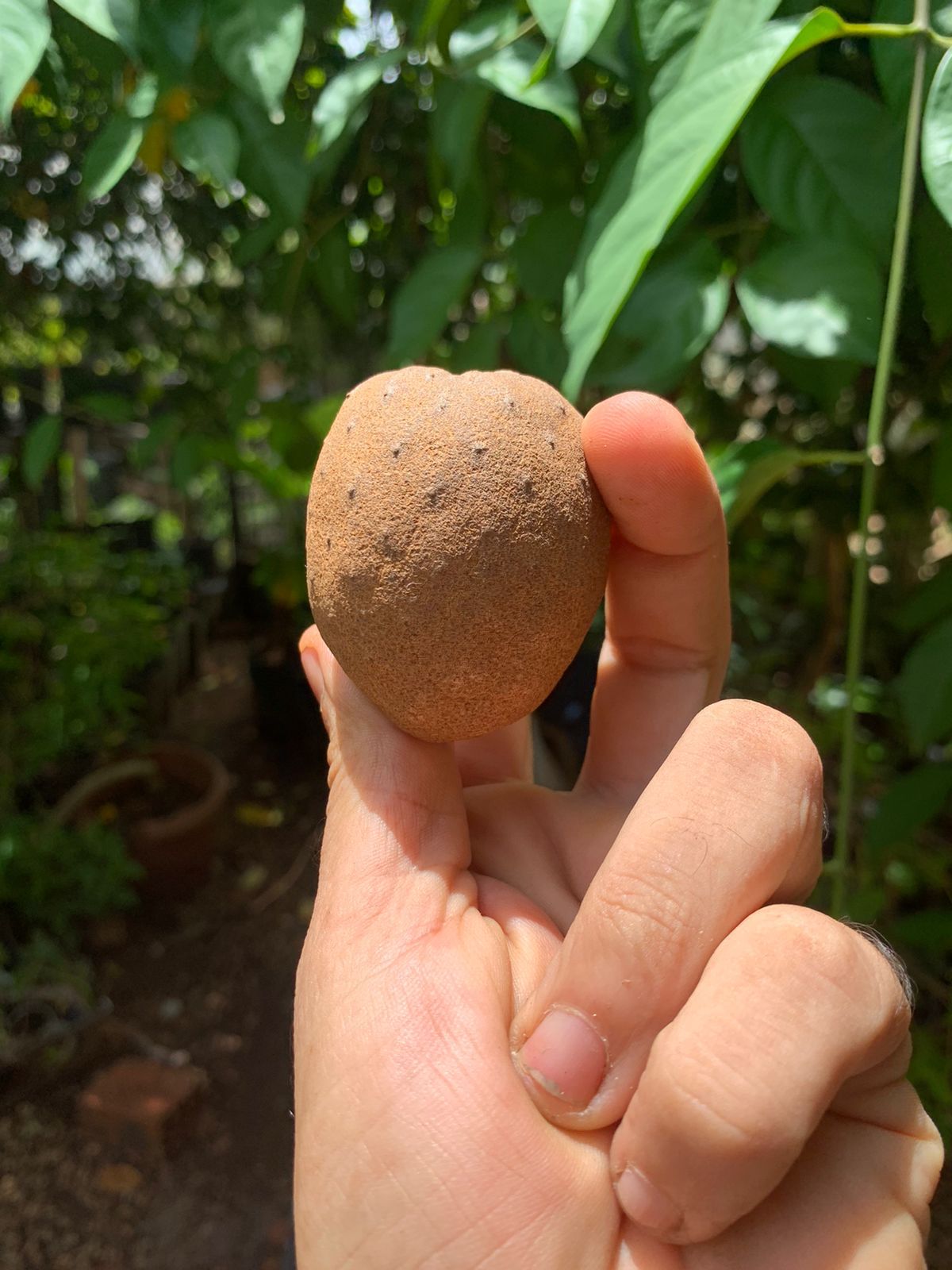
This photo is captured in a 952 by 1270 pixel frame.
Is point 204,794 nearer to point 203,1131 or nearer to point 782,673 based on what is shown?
point 203,1131

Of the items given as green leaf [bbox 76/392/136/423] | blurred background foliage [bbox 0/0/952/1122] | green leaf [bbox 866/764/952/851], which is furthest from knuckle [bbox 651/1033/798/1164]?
green leaf [bbox 76/392/136/423]

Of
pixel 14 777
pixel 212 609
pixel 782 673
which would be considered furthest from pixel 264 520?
pixel 782 673

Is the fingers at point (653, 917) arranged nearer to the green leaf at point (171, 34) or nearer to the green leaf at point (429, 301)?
the green leaf at point (429, 301)

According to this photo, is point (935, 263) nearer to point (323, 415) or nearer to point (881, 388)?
point (881, 388)

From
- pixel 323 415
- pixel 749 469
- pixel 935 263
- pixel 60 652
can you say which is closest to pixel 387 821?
pixel 749 469

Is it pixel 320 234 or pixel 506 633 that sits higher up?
pixel 320 234
